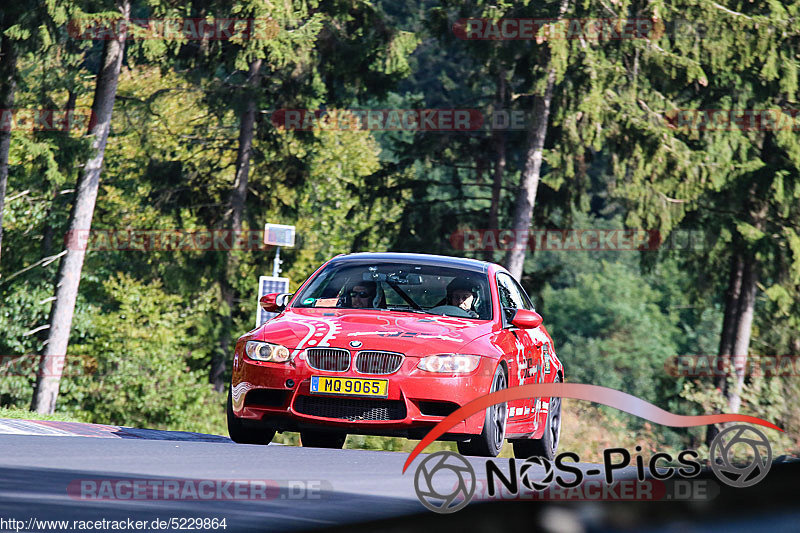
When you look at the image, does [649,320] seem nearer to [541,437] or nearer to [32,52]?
[32,52]

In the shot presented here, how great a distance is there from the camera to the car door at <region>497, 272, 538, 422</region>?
10.2 meters

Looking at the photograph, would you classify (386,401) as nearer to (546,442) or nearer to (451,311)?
(451,311)

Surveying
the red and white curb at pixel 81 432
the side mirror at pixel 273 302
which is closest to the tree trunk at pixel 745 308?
the red and white curb at pixel 81 432

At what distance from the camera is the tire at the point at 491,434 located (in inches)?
368

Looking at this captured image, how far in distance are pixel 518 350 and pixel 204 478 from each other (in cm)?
379

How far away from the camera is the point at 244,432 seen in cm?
1007

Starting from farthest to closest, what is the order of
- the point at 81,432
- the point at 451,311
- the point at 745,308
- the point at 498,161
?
the point at 498,161, the point at 745,308, the point at 81,432, the point at 451,311

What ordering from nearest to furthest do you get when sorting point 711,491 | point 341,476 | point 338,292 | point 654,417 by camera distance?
1. point 711,491
2. point 654,417
3. point 341,476
4. point 338,292

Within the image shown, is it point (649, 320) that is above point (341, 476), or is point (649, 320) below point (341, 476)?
below

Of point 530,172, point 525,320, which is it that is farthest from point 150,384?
point 525,320

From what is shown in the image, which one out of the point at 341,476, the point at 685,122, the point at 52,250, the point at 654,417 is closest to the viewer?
the point at 654,417

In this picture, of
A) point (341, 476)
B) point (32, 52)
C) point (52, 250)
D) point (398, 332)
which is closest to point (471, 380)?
point (398, 332)

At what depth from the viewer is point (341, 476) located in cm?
800

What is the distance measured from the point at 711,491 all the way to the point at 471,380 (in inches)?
325
